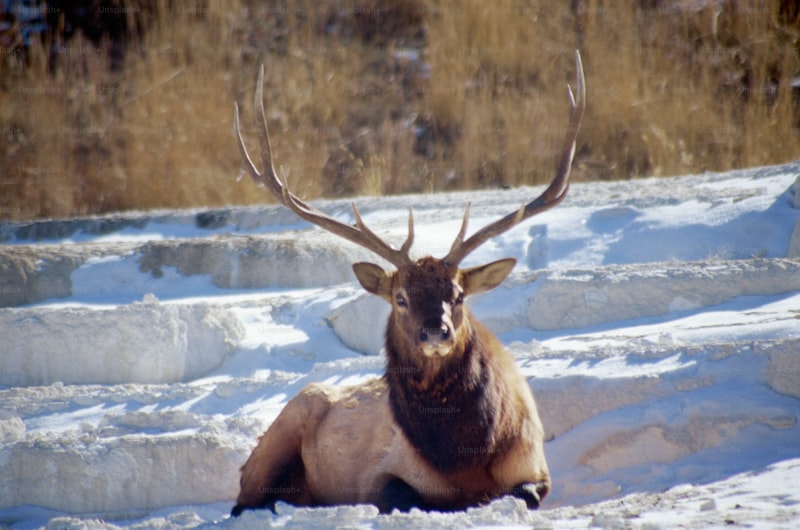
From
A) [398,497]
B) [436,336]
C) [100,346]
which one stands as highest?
[436,336]

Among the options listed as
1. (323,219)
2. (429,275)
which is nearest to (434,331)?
(429,275)

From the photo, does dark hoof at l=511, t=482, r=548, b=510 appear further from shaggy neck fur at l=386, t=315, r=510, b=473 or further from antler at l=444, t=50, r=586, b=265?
antler at l=444, t=50, r=586, b=265

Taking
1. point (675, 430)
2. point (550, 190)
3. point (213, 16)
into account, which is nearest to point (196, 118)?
point (213, 16)

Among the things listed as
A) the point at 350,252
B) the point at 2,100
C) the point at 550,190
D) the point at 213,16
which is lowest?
the point at 350,252

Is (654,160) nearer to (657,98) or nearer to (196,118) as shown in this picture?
(657,98)

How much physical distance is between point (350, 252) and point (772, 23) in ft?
28.1

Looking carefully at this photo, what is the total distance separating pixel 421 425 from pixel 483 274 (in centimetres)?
84

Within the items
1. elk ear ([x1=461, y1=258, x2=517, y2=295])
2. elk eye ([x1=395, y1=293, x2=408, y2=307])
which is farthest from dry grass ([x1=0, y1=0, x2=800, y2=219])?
elk eye ([x1=395, y1=293, x2=408, y2=307])

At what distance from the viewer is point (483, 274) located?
4953 mm

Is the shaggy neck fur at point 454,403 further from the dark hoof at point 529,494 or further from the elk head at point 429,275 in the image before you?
the dark hoof at point 529,494

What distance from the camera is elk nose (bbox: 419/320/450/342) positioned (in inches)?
167

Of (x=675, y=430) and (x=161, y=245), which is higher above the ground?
(x=161, y=245)

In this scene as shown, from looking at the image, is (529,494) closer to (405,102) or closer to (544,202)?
(544,202)

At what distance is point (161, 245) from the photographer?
8227 millimetres
